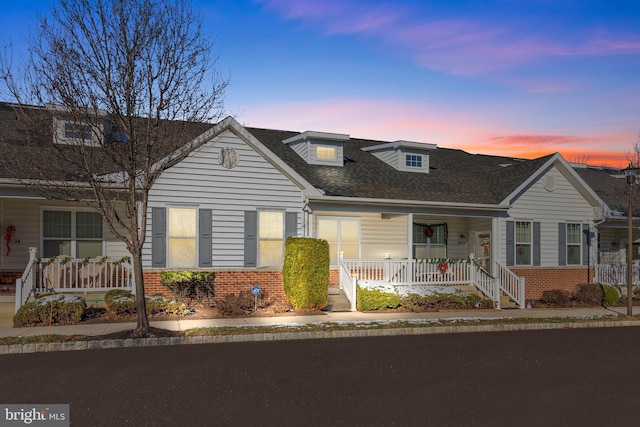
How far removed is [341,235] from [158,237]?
23.0ft

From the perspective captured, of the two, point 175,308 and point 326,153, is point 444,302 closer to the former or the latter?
point 326,153

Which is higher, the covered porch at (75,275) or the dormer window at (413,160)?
the dormer window at (413,160)

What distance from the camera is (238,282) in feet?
63.4

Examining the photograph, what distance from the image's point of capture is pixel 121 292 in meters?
17.1

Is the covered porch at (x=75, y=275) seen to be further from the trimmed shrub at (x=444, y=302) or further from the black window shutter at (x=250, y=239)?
the trimmed shrub at (x=444, y=302)

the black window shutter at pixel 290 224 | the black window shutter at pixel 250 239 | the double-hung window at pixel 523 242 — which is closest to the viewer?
the black window shutter at pixel 250 239

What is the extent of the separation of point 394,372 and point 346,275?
968cm

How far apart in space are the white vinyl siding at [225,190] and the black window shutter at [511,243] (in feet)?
29.3

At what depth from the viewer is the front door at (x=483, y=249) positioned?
81.0 feet

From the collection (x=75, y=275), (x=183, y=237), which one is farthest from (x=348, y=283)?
(x=75, y=275)

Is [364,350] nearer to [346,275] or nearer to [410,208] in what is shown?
[346,275]

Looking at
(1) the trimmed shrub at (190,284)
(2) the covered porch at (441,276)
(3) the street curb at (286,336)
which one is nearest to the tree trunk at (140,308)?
(3) the street curb at (286,336)

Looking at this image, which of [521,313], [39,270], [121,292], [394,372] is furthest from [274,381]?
[521,313]

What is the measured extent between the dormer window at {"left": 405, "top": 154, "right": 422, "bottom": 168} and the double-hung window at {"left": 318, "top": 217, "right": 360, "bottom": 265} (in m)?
4.48
